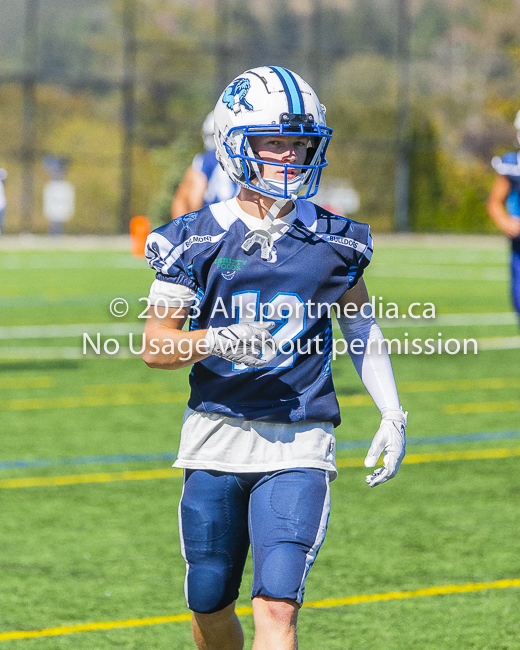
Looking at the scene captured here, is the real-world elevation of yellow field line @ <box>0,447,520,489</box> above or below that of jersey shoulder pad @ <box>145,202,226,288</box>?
below

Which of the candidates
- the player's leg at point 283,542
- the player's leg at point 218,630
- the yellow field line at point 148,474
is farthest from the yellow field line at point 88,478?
the player's leg at point 283,542

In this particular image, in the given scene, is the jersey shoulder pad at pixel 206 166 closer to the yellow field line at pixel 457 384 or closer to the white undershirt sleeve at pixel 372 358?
the yellow field line at pixel 457 384

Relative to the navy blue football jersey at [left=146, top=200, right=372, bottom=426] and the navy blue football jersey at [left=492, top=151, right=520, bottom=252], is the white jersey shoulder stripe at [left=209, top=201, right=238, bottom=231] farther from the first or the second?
the navy blue football jersey at [left=492, top=151, right=520, bottom=252]

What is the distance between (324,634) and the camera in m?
4.40

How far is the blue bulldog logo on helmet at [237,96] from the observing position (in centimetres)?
339

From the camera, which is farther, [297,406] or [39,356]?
[39,356]

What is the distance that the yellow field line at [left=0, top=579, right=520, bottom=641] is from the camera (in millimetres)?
4383

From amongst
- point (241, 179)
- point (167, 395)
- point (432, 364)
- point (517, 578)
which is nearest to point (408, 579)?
point (517, 578)

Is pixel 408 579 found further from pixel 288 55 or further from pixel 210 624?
pixel 288 55

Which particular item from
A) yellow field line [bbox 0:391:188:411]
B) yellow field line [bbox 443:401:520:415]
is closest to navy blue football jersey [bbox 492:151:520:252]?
yellow field line [bbox 443:401:520:415]

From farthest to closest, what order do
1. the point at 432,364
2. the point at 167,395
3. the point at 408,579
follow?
the point at 432,364
the point at 167,395
the point at 408,579

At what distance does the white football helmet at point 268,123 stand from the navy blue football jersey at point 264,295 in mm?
136

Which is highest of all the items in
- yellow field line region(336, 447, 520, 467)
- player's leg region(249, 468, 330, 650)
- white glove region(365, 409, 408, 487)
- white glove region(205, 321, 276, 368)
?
white glove region(205, 321, 276, 368)

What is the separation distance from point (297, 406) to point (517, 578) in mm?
2190
